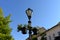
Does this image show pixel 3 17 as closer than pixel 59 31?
Yes

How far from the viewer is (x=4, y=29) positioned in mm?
28484

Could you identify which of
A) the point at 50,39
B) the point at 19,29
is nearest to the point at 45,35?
the point at 50,39

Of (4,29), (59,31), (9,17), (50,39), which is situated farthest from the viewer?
(50,39)

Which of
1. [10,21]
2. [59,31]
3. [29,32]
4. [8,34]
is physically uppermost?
[59,31]

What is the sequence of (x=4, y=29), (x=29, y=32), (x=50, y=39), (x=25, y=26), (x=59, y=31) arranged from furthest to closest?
1. (x=50, y=39)
2. (x=59, y=31)
3. (x=4, y=29)
4. (x=25, y=26)
5. (x=29, y=32)

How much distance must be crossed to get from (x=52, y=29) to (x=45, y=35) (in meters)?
2.21

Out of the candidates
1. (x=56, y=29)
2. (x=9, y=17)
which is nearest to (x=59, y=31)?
(x=56, y=29)

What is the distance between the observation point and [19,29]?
1600 centimetres

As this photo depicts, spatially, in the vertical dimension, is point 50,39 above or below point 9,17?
above

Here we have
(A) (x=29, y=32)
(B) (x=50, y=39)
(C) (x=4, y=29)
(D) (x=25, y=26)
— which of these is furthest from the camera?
(B) (x=50, y=39)

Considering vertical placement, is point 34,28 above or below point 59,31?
below

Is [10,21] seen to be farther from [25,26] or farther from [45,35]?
[45,35]

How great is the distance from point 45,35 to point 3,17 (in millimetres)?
18572

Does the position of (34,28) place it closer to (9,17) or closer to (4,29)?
(4,29)
